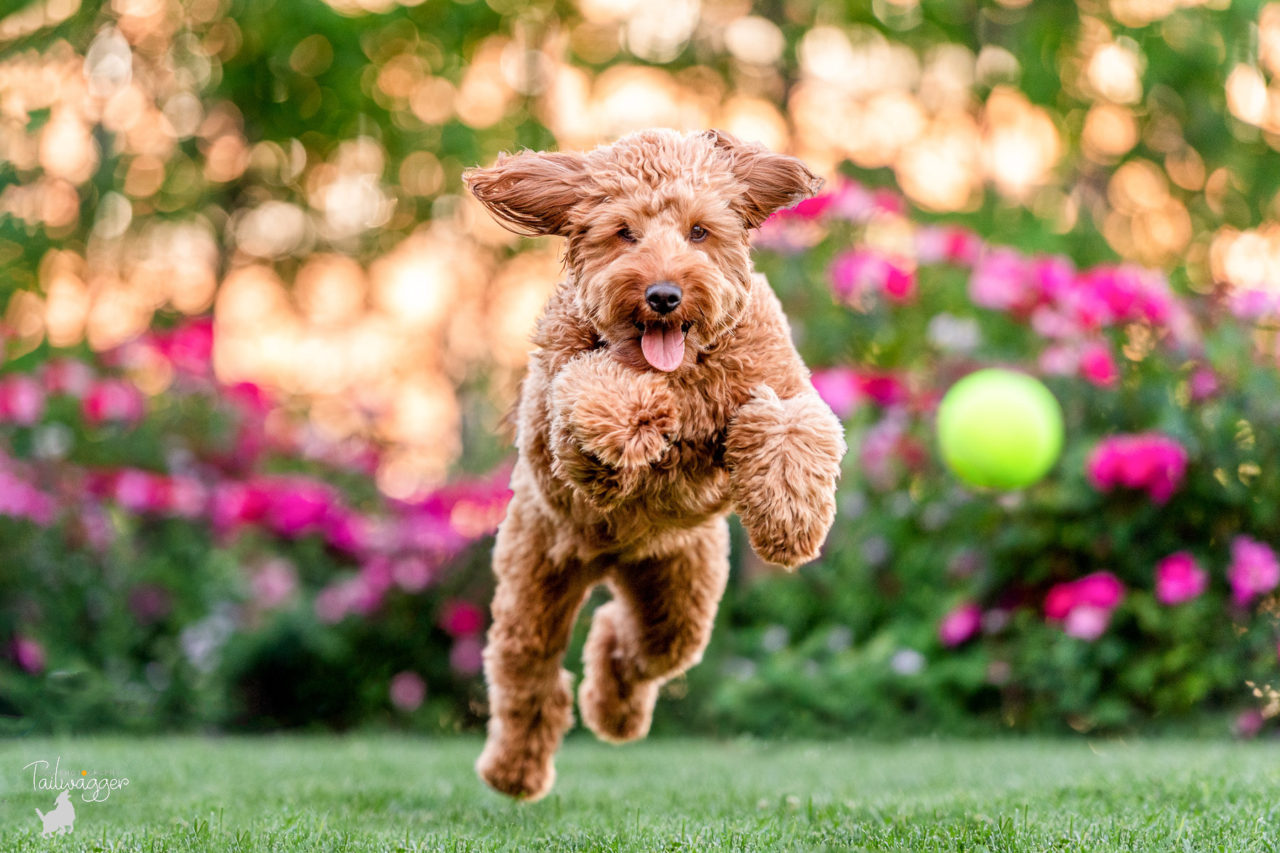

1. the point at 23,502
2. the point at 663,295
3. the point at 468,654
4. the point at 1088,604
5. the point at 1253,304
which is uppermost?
the point at 663,295

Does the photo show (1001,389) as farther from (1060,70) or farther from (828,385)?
(1060,70)

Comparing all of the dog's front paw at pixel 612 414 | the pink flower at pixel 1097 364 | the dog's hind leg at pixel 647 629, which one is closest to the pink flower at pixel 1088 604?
the pink flower at pixel 1097 364

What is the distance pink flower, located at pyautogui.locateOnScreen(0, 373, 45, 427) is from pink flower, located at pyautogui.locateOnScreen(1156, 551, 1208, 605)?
6.25 m

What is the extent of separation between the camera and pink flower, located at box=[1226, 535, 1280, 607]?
5.83m

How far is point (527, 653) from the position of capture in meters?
3.74

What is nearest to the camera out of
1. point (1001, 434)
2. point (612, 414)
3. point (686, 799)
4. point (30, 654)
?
point (612, 414)

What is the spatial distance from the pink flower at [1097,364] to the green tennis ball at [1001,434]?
32 cm

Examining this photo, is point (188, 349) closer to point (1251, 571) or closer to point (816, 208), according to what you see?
point (816, 208)

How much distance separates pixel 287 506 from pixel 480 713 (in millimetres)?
1641

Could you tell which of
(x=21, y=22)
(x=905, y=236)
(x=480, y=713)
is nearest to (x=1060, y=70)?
(x=905, y=236)

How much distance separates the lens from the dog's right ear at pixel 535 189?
303 cm

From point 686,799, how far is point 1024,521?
2877 millimetres

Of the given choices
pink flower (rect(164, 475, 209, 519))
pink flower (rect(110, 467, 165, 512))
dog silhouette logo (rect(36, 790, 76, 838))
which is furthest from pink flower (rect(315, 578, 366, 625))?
dog silhouette logo (rect(36, 790, 76, 838))

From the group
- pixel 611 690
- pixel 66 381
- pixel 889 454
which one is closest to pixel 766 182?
pixel 611 690
